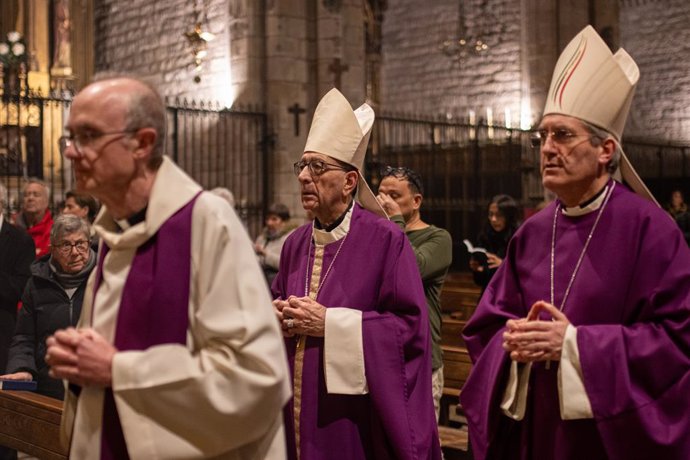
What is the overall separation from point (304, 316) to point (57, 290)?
1618mm

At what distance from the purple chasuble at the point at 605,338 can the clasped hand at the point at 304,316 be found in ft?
2.05

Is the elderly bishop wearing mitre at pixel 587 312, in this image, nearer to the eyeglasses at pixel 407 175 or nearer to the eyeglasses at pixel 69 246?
the eyeglasses at pixel 407 175

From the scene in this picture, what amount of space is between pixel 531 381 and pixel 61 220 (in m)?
2.51

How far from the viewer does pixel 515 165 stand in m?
14.2

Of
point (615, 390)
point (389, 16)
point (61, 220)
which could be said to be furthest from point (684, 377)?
point (389, 16)

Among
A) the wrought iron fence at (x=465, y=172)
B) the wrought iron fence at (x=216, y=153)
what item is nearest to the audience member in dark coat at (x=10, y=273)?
the wrought iron fence at (x=216, y=153)

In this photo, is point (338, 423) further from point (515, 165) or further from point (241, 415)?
point (515, 165)

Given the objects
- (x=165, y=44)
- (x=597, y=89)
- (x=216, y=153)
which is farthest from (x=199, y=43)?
(x=597, y=89)

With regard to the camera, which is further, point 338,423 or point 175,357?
point 338,423

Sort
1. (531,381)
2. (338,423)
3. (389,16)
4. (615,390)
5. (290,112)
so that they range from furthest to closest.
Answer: (389,16)
(290,112)
(338,423)
(531,381)
(615,390)

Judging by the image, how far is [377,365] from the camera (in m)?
3.35

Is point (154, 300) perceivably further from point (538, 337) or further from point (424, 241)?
point (424, 241)

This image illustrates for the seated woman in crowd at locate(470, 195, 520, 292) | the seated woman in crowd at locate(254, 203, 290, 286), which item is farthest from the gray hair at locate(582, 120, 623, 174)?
the seated woman in crowd at locate(254, 203, 290, 286)

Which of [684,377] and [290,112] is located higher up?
[290,112]
